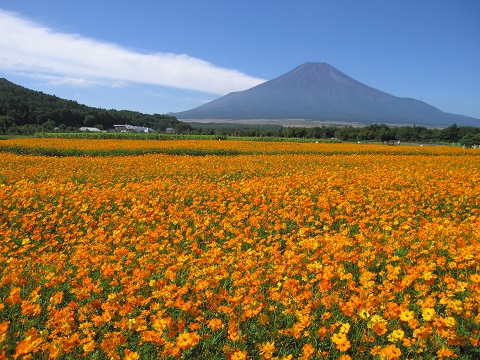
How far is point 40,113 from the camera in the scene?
77.9 m

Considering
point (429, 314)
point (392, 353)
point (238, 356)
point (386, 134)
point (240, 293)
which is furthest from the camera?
point (386, 134)

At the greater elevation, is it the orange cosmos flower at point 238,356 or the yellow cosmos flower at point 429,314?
the yellow cosmos flower at point 429,314

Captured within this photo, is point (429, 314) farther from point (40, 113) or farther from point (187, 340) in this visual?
point (40, 113)

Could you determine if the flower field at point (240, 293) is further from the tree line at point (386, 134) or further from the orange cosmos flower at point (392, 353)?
the tree line at point (386, 134)

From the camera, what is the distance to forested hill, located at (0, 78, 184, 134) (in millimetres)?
68387

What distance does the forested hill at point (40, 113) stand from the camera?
68.4 meters

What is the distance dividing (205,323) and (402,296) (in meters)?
2.03

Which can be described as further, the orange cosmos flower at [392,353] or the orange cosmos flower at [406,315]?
the orange cosmos flower at [406,315]

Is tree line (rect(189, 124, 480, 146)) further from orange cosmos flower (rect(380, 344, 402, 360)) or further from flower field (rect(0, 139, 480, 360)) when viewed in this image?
orange cosmos flower (rect(380, 344, 402, 360))

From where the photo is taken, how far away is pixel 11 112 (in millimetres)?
72938

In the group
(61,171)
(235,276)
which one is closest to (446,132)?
(61,171)

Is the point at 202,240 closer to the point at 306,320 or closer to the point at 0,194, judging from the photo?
the point at 306,320

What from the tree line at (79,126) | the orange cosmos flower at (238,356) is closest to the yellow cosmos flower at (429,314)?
the orange cosmos flower at (238,356)

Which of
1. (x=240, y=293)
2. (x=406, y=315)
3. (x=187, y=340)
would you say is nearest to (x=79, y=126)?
(x=240, y=293)
